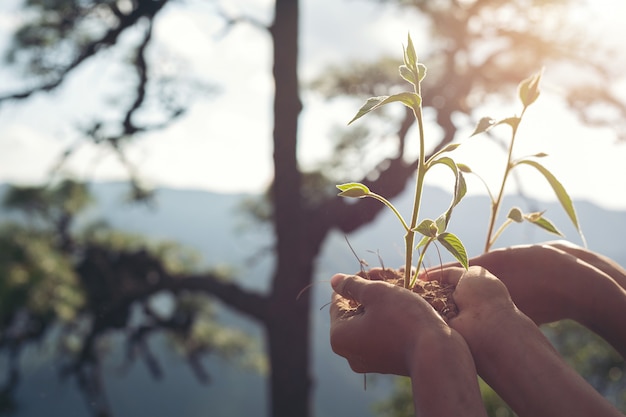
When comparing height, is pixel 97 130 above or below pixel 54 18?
below

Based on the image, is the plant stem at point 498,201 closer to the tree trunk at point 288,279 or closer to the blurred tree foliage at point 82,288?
the tree trunk at point 288,279

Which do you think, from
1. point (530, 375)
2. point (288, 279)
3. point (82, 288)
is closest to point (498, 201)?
point (530, 375)

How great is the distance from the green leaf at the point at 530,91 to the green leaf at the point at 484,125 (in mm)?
52

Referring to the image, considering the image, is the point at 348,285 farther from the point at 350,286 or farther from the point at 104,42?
the point at 104,42

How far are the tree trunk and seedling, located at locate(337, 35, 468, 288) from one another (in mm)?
1143

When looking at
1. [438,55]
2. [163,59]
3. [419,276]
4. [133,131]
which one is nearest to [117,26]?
[163,59]

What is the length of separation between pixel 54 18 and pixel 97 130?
0.64 metres

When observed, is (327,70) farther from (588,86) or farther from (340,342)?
(340,342)

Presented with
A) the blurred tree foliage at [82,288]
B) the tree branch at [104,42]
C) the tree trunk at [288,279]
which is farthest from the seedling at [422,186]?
the blurred tree foliage at [82,288]

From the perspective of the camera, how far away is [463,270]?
1.56 ft

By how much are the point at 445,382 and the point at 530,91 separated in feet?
1.04

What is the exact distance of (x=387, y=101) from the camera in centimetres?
42

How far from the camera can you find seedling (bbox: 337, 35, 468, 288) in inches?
16.3

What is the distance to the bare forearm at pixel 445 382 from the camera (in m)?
0.33
